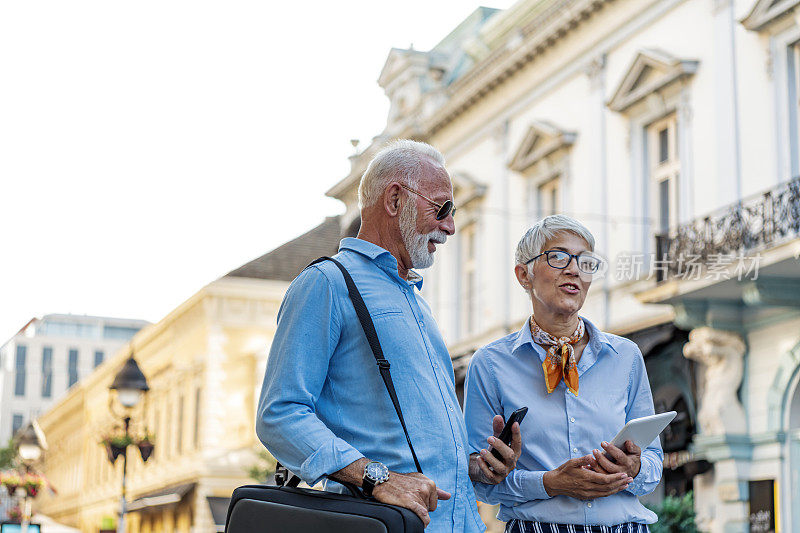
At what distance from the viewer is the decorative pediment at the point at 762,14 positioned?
1558 centimetres

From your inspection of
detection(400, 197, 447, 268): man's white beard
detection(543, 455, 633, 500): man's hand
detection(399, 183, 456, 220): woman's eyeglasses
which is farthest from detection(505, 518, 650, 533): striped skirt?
detection(399, 183, 456, 220): woman's eyeglasses

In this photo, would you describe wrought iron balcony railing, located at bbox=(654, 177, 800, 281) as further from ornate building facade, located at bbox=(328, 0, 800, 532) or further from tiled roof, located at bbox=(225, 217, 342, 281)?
tiled roof, located at bbox=(225, 217, 342, 281)

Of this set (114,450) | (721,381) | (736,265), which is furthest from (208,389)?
(736,265)

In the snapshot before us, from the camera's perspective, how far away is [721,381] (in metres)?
16.5

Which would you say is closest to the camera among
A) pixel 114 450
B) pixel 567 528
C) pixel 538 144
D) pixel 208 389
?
pixel 567 528

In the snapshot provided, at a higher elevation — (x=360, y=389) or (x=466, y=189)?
(x=466, y=189)

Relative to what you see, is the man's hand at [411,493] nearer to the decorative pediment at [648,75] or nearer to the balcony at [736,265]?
the balcony at [736,265]

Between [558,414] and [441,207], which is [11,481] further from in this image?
[441,207]

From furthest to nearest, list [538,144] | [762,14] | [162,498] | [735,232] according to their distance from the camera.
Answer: [162,498], [538,144], [762,14], [735,232]

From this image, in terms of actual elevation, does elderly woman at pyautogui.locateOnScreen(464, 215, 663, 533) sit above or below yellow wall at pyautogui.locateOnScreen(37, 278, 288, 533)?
below

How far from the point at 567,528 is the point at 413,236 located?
1.07 metres

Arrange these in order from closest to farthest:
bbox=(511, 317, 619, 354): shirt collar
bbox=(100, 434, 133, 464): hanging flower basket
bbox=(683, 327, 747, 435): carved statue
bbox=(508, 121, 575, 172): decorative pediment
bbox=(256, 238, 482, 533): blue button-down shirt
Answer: bbox=(256, 238, 482, 533): blue button-down shirt → bbox=(511, 317, 619, 354): shirt collar → bbox=(683, 327, 747, 435): carved statue → bbox=(100, 434, 133, 464): hanging flower basket → bbox=(508, 121, 575, 172): decorative pediment

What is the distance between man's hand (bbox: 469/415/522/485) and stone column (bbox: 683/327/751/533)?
42.8 ft

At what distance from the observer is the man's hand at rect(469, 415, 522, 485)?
12.4ft
